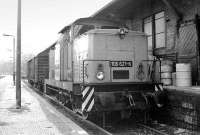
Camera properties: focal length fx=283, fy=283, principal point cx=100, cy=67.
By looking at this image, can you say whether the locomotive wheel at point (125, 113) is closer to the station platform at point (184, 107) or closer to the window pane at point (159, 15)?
the station platform at point (184, 107)

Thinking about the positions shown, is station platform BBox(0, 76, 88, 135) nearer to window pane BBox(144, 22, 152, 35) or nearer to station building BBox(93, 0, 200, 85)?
station building BBox(93, 0, 200, 85)

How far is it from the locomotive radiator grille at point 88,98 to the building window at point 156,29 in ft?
14.7

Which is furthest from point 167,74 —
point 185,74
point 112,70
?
point 112,70

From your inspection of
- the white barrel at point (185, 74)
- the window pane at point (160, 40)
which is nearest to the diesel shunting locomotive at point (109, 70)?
the white barrel at point (185, 74)

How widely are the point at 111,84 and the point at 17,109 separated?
490cm

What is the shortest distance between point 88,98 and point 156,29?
5.19 meters

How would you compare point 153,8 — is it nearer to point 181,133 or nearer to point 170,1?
point 170,1

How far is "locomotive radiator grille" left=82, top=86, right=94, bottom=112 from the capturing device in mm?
7145

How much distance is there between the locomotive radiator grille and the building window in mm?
4477

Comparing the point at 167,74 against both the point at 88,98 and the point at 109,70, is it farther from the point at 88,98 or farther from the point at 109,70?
the point at 88,98

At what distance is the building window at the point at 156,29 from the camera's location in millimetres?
10601

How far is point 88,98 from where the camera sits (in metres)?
7.16

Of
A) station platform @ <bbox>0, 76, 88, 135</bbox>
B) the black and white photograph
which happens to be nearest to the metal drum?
the black and white photograph

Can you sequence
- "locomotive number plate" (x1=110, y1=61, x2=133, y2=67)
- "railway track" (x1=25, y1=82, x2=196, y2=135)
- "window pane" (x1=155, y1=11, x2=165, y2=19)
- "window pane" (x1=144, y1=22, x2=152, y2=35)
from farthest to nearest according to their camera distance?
"window pane" (x1=144, y1=22, x2=152, y2=35)
"window pane" (x1=155, y1=11, x2=165, y2=19)
"locomotive number plate" (x1=110, y1=61, x2=133, y2=67)
"railway track" (x1=25, y1=82, x2=196, y2=135)
